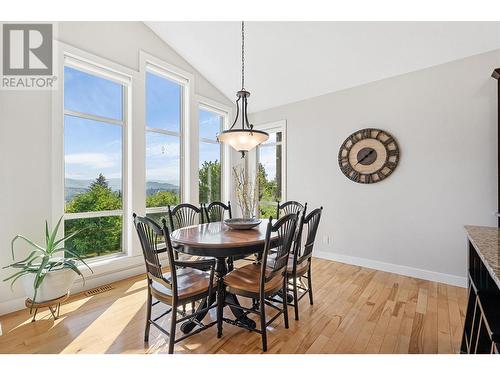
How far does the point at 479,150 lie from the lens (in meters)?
2.83

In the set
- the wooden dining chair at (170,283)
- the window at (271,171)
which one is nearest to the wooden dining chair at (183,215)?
the wooden dining chair at (170,283)

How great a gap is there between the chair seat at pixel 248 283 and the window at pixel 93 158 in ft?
6.86

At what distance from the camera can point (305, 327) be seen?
84.0 inches

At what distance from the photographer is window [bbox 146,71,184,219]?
3746 mm

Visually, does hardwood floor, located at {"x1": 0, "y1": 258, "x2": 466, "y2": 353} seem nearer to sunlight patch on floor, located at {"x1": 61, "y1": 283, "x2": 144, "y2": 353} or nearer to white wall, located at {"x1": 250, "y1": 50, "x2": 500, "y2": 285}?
sunlight patch on floor, located at {"x1": 61, "y1": 283, "x2": 144, "y2": 353}

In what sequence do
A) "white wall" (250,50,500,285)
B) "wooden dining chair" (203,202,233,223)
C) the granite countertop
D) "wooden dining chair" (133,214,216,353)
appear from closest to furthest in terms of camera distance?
the granite countertop, "wooden dining chair" (133,214,216,353), "white wall" (250,50,500,285), "wooden dining chair" (203,202,233,223)

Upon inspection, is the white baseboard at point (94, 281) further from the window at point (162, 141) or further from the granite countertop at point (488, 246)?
the granite countertop at point (488, 246)

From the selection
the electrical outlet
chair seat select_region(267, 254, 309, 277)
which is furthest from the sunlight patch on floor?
the electrical outlet

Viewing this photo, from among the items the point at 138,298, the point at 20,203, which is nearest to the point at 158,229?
the point at 138,298

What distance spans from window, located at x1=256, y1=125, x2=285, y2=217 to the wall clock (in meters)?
1.19

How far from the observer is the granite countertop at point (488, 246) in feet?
3.54

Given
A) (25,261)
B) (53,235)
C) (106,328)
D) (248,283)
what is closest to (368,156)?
(248,283)

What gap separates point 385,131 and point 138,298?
12.4ft

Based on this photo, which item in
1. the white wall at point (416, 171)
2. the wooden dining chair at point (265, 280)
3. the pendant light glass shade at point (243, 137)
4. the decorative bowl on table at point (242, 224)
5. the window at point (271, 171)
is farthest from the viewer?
the window at point (271, 171)
